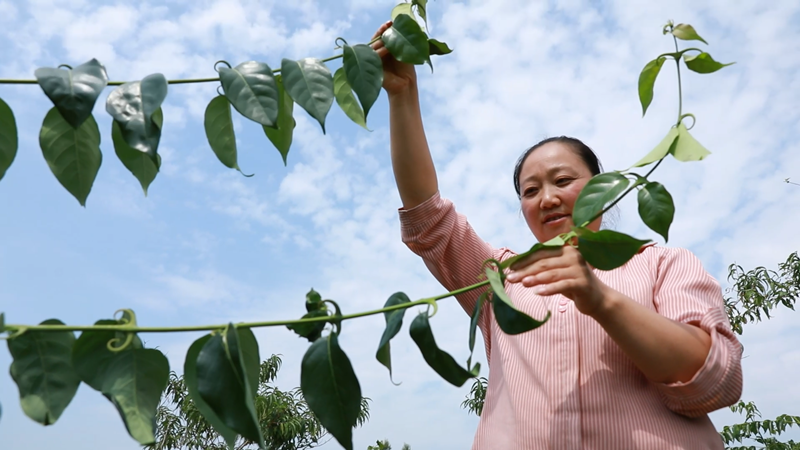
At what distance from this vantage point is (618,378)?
849 millimetres

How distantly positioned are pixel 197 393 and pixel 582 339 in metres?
0.58

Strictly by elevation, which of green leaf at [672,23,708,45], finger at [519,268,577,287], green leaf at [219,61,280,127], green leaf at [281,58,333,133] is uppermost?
green leaf at [672,23,708,45]

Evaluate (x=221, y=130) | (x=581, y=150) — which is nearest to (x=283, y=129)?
(x=221, y=130)

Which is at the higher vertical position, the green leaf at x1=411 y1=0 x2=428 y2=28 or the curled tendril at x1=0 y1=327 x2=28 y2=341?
the green leaf at x1=411 y1=0 x2=428 y2=28

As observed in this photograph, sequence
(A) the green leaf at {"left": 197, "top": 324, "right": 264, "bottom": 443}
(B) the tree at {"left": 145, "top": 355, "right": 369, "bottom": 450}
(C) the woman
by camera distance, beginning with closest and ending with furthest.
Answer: (A) the green leaf at {"left": 197, "top": 324, "right": 264, "bottom": 443} → (C) the woman → (B) the tree at {"left": 145, "top": 355, "right": 369, "bottom": 450}

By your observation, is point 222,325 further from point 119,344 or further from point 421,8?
point 421,8

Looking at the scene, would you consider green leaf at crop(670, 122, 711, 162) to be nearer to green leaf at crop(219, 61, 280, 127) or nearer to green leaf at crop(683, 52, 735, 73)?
green leaf at crop(683, 52, 735, 73)

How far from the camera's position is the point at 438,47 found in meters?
0.69

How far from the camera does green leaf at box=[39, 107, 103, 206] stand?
49 centimetres

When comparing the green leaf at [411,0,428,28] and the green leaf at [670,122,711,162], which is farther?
the green leaf at [411,0,428,28]

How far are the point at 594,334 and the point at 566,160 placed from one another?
1.04 ft

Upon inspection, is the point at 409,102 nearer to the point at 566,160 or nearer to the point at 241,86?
the point at 566,160

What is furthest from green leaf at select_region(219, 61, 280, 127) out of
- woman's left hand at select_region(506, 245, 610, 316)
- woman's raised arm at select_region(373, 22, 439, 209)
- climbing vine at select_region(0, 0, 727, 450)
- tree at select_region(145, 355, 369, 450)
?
tree at select_region(145, 355, 369, 450)

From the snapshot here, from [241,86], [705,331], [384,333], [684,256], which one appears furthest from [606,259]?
[684,256]
